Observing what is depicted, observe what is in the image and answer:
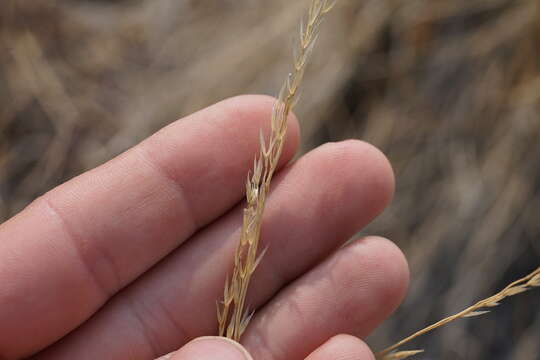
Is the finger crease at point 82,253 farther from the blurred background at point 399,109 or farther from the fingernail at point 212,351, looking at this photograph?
the blurred background at point 399,109

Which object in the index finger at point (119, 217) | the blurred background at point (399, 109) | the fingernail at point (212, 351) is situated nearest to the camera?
the fingernail at point (212, 351)

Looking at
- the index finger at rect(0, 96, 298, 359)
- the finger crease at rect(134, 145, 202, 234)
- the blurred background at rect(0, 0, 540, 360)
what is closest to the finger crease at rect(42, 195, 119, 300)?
the index finger at rect(0, 96, 298, 359)

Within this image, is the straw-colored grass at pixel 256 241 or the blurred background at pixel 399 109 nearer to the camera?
the straw-colored grass at pixel 256 241

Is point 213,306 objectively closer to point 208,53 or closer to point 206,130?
point 206,130

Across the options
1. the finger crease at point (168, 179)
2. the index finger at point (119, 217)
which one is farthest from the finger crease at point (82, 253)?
the finger crease at point (168, 179)

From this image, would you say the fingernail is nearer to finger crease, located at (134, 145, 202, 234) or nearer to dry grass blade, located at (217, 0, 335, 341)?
dry grass blade, located at (217, 0, 335, 341)

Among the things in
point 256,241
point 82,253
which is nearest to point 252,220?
point 256,241

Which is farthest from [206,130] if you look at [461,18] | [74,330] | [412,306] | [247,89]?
[461,18]
